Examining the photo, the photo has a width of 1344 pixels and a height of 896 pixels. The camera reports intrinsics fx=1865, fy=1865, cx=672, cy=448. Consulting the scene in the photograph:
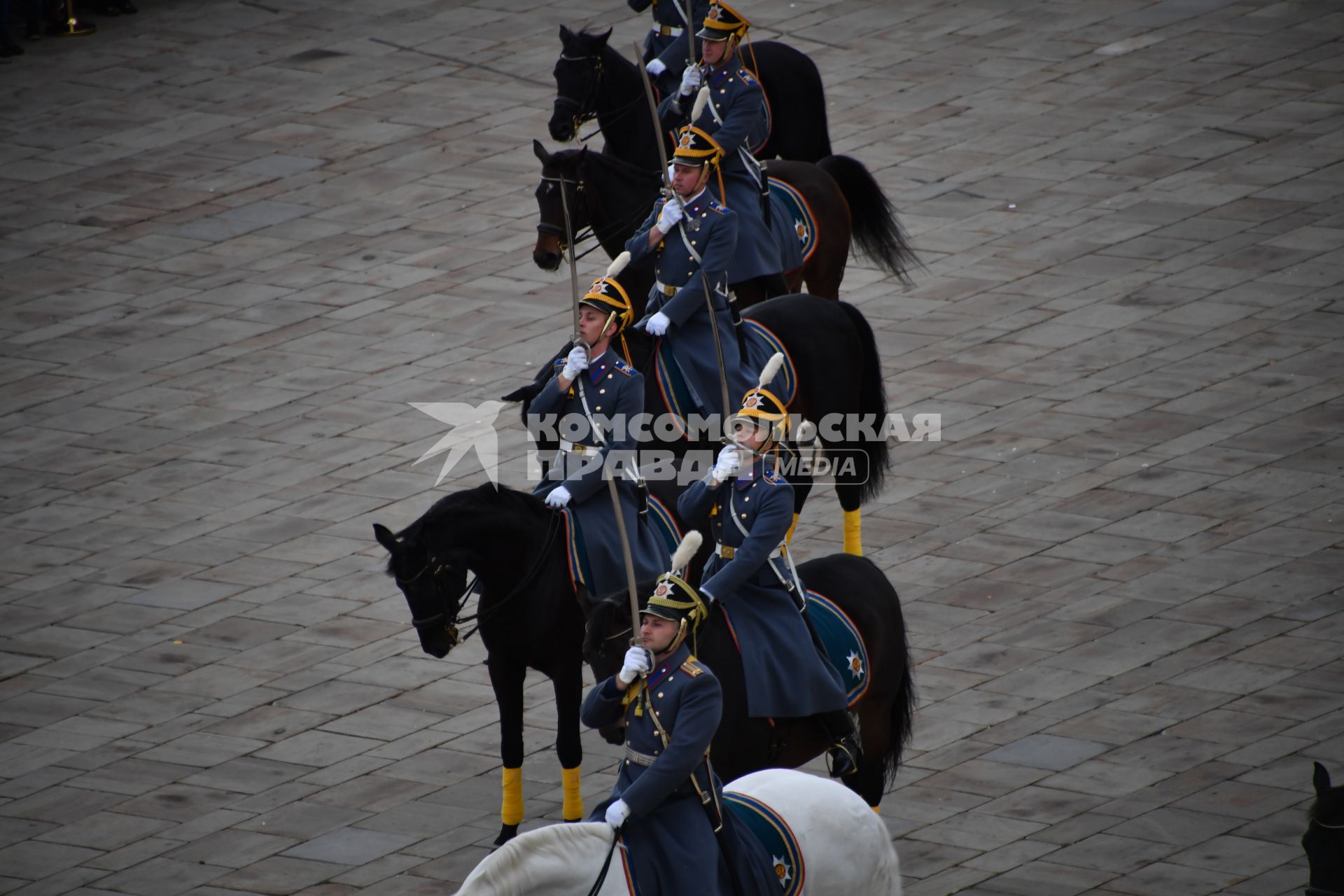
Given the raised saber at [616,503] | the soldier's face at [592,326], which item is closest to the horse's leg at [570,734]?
the raised saber at [616,503]

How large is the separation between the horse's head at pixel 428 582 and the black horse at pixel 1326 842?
14.2 ft

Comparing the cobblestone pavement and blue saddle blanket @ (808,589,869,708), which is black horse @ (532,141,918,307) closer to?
the cobblestone pavement

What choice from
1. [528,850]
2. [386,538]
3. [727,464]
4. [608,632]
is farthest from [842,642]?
[528,850]

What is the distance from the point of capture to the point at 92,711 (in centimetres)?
1115

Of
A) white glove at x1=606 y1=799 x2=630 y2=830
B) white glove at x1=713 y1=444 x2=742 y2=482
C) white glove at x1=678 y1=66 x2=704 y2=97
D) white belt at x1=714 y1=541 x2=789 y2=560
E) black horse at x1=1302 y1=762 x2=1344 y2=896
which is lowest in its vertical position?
black horse at x1=1302 y1=762 x2=1344 y2=896

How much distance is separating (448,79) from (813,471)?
36.0ft

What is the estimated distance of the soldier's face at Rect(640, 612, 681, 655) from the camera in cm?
758

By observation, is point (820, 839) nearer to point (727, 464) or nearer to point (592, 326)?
point (727, 464)

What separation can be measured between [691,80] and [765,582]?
6.71 metres

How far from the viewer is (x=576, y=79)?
1520 centimetres

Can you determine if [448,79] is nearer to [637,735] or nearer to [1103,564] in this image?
[1103,564]

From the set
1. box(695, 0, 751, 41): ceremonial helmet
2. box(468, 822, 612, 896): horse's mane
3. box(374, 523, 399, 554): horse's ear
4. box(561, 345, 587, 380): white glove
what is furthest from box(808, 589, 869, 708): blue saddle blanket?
box(695, 0, 751, 41): ceremonial helmet

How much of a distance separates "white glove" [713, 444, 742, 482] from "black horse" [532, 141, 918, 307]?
3.82 metres

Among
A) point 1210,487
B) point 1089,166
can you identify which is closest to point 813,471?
point 1210,487
